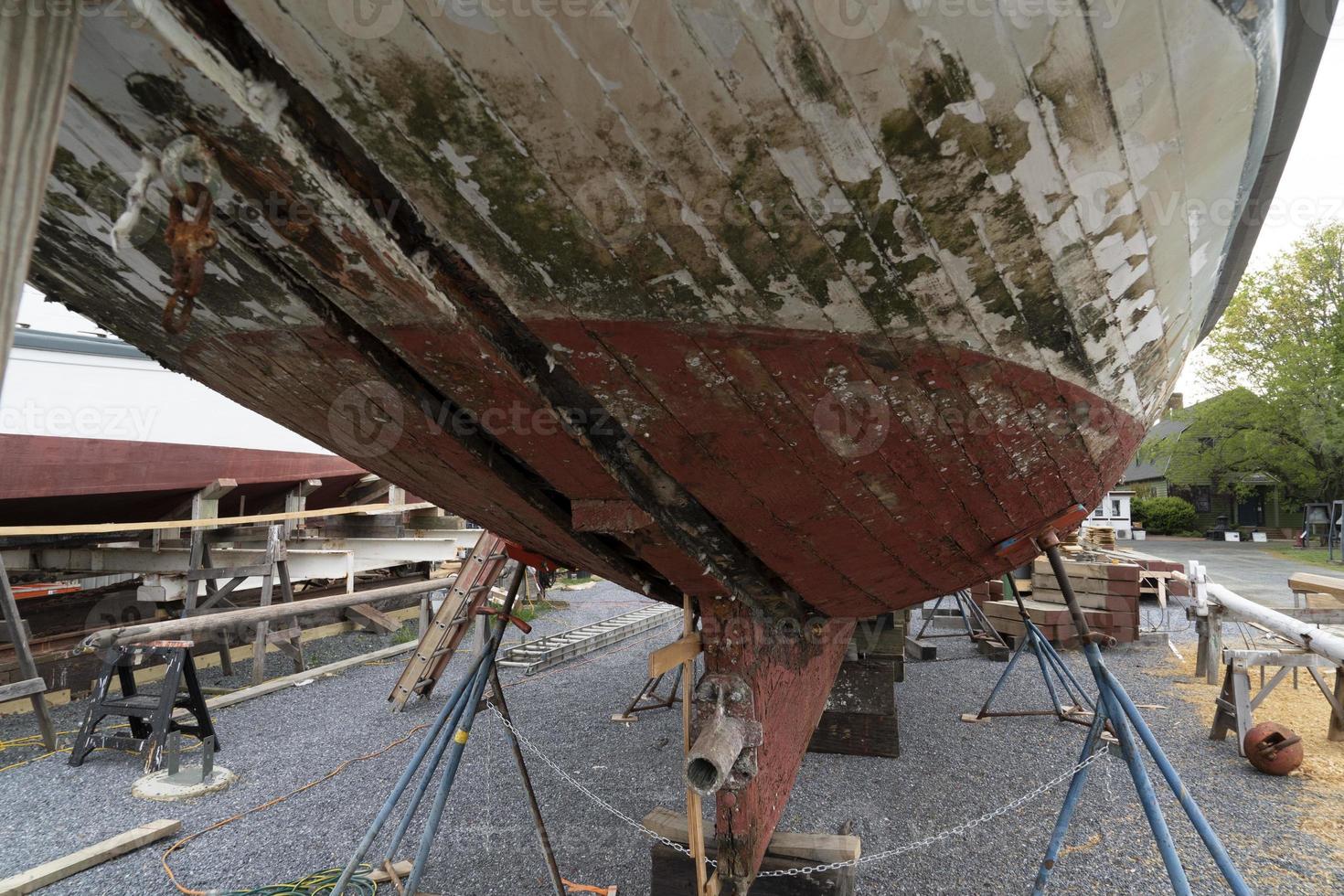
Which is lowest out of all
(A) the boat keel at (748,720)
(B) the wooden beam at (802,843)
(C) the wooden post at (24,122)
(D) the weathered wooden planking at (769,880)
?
(D) the weathered wooden planking at (769,880)

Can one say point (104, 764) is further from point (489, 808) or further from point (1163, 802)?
point (1163, 802)

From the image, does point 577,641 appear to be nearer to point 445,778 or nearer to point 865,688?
point 865,688

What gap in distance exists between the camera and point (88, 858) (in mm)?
3240

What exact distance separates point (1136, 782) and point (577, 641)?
616 cm

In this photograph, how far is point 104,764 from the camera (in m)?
4.46

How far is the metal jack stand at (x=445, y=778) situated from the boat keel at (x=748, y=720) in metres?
0.97

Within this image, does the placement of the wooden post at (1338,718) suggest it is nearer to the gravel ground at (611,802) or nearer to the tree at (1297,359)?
the gravel ground at (611,802)

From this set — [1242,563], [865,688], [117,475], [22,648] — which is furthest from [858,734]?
[1242,563]

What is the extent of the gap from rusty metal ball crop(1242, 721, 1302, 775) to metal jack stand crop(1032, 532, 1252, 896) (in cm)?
210

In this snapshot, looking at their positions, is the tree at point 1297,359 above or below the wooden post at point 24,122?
above

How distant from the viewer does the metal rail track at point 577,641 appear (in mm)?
7297

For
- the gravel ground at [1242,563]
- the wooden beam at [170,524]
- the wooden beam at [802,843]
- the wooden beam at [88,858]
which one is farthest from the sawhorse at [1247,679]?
the wooden beam at [88,858]

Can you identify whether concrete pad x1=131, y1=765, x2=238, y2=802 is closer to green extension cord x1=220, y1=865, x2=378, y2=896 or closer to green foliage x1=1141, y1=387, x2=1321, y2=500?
green extension cord x1=220, y1=865, x2=378, y2=896

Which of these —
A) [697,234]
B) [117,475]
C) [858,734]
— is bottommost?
[858,734]
